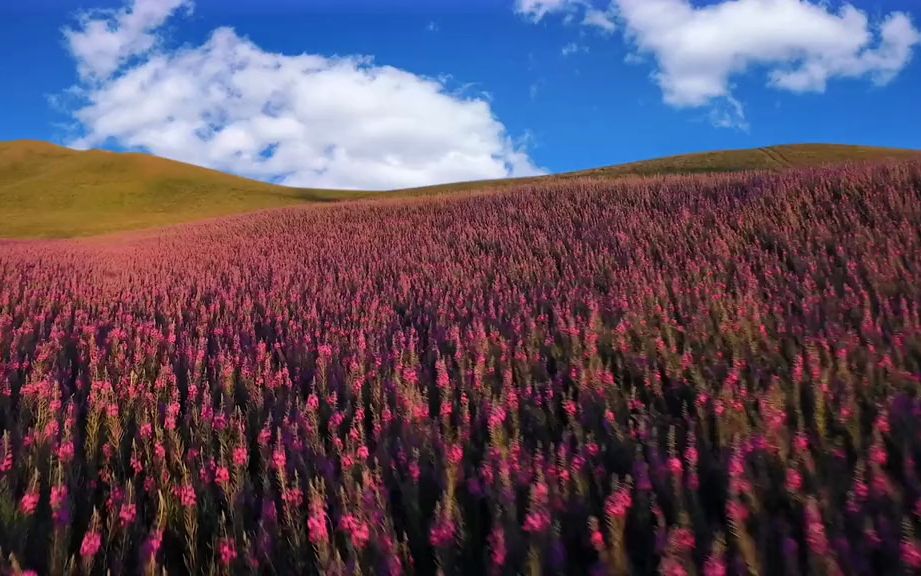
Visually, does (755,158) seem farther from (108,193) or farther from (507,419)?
(108,193)

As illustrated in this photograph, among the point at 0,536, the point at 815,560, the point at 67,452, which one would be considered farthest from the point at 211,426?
the point at 815,560

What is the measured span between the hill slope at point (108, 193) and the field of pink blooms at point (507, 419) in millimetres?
27542

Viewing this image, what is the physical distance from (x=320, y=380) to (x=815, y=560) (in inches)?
95.4

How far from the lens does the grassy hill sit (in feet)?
111

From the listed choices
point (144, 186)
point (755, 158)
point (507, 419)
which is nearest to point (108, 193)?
point (144, 186)

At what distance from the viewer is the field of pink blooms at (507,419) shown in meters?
1.65

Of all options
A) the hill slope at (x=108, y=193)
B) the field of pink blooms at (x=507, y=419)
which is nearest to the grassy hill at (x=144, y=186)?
the hill slope at (x=108, y=193)

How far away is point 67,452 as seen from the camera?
95.0 inches

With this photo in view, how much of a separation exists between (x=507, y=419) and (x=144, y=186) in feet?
171

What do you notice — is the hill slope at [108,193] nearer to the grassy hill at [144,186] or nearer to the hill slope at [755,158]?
the grassy hill at [144,186]

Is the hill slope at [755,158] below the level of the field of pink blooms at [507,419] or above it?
above

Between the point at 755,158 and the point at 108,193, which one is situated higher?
the point at 755,158

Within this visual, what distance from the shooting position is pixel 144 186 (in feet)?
156

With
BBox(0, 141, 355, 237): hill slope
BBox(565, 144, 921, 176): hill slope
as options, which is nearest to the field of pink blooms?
BBox(0, 141, 355, 237): hill slope
